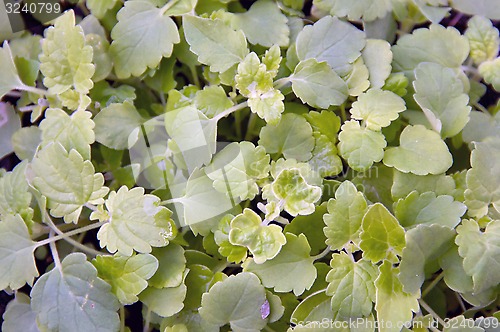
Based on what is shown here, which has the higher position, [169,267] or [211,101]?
[211,101]

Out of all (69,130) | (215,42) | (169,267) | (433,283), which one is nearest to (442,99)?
(433,283)

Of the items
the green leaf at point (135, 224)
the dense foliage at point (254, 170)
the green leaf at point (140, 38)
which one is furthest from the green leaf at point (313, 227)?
the green leaf at point (140, 38)

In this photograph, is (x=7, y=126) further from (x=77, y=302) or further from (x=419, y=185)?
(x=419, y=185)

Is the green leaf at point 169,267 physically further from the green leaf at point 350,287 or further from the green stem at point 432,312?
the green stem at point 432,312

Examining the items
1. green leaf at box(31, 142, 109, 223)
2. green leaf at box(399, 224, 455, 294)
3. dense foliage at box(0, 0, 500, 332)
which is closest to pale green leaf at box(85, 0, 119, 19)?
dense foliage at box(0, 0, 500, 332)

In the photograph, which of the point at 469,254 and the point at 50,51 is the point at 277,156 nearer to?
the point at 469,254

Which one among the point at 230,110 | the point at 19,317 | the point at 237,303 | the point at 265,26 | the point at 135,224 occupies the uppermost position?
the point at 265,26
